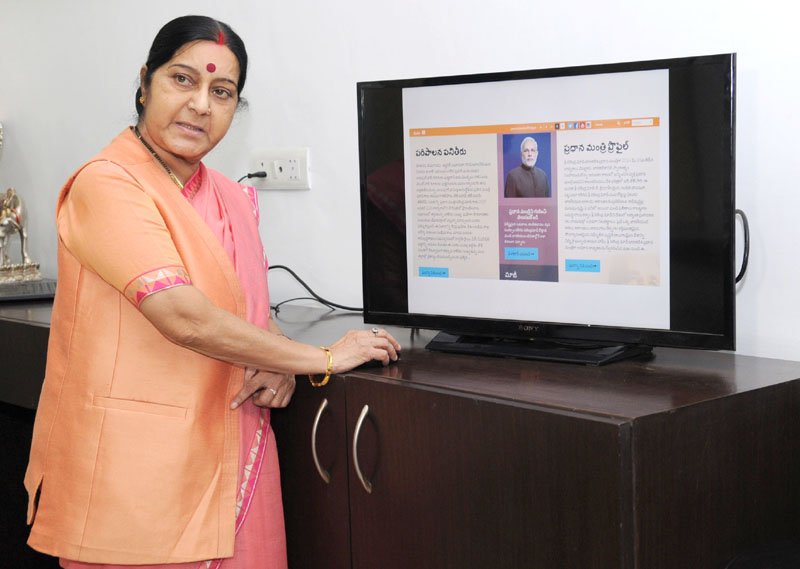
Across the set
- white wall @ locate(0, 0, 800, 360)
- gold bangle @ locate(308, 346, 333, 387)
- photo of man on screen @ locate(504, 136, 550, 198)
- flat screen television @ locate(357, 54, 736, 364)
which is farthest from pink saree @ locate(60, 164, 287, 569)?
white wall @ locate(0, 0, 800, 360)

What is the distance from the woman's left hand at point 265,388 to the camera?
1518 millimetres

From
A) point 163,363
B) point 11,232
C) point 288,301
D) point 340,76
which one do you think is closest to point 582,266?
point 163,363

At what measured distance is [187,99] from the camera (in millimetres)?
1494

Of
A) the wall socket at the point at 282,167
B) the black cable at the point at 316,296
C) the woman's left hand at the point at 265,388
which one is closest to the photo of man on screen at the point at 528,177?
the woman's left hand at the point at 265,388

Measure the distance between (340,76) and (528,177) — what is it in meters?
0.75

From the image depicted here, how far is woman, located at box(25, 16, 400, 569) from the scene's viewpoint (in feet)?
4.61

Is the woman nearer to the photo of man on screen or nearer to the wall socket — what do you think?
the photo of man on screen

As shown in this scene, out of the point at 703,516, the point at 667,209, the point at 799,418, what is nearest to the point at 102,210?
the point at 667,209

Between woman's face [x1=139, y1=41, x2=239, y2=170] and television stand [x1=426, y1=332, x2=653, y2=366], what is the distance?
506 millimetres

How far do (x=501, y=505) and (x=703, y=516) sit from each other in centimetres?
25

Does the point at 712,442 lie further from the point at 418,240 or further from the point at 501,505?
the point at 418,240

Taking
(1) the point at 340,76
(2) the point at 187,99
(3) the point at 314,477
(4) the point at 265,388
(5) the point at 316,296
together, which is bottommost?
(3) the point at 314,477

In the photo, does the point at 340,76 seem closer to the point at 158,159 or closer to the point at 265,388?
the point at 158,159

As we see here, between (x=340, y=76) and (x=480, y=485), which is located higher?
(x=340, y=76)
